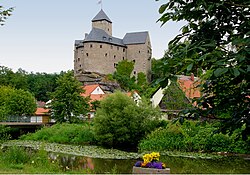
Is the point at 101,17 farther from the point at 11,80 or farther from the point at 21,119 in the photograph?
the point at 21,119

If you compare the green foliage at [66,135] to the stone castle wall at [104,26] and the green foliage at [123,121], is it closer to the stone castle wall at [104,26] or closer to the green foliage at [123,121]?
the green foliage at [123,121]

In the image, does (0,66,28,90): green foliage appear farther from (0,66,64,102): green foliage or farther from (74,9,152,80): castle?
(74,9,152,80): castle

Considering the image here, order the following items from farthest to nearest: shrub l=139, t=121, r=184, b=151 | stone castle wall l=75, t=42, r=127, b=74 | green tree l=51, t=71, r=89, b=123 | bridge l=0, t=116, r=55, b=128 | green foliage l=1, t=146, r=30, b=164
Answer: stone castle wall l=75, t=42, r=127, b=74
green tree l=51, t=71, r=89, b=123
bridge l=0, t=116, r=55, b=128
shrub l=139, t=121, r=184, b=151
green foliage l=1, t=146, r=30, b=164

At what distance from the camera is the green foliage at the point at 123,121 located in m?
21.4

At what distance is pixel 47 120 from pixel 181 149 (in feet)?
67.8

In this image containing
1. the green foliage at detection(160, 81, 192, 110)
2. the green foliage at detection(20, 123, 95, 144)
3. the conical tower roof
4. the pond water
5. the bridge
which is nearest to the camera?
the pond water

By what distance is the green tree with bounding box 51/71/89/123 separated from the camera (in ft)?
98.9

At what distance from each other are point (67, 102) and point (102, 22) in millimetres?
40139

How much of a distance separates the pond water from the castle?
45.5 m

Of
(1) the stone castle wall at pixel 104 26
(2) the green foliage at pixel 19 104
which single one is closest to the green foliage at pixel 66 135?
(2) the green foliage at pixel 19 104

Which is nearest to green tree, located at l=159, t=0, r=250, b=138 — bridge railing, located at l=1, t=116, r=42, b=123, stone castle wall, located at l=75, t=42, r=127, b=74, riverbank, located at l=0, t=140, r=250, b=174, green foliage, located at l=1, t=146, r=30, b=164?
green foliage, located at l=1, t=146, r=30, b=164

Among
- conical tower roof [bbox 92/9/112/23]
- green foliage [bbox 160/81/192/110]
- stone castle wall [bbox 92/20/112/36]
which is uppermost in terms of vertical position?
conical tower roof [bbox 92/9/112/23]

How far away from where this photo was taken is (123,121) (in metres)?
21.5

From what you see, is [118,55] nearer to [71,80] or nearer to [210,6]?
[71,80]
